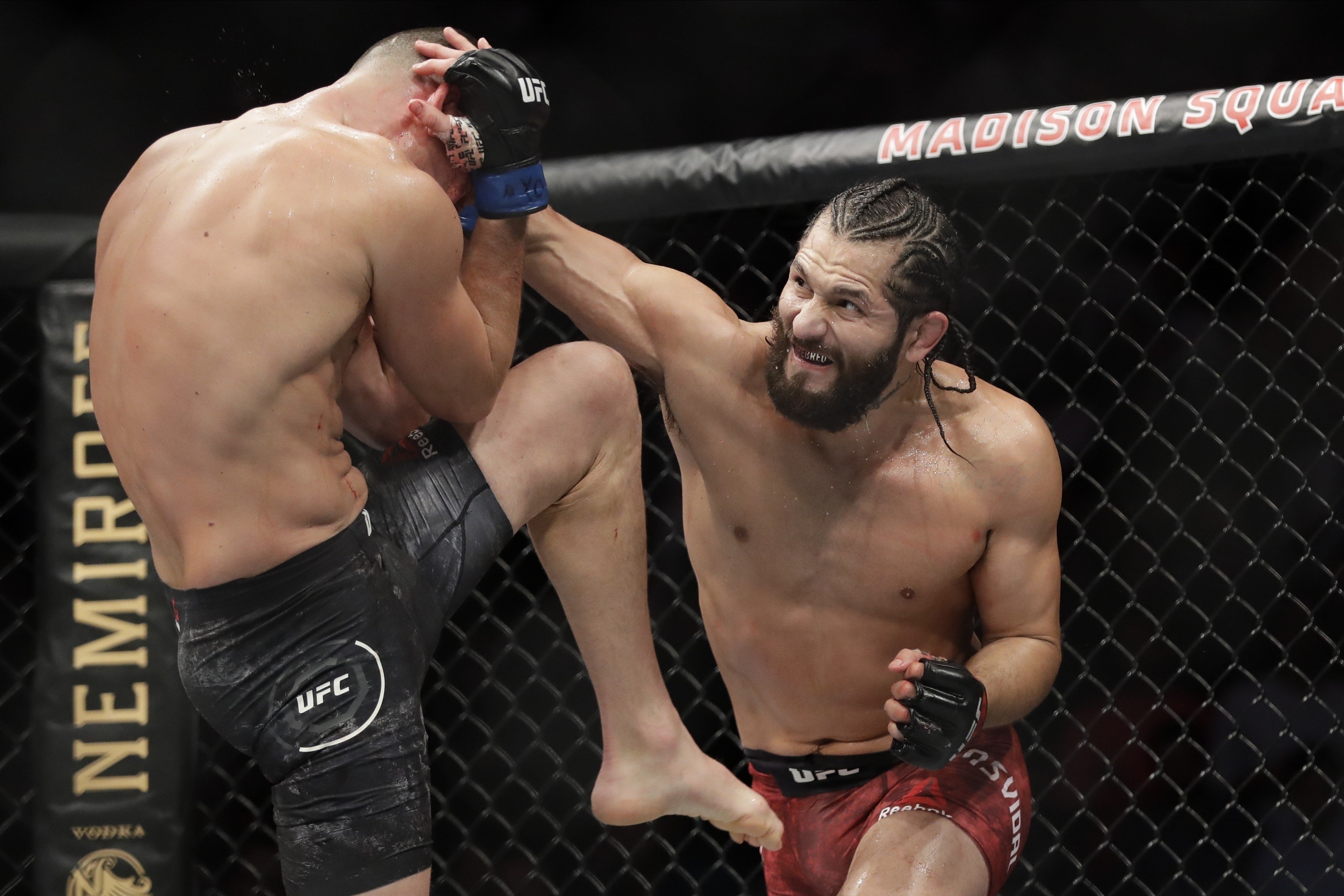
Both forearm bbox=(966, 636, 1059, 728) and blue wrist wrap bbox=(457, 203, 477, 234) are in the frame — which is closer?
blue wrist wrap bbox=(457, 203, 477, 234)

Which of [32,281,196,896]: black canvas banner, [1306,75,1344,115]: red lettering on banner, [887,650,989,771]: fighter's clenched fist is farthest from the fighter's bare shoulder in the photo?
[32,281,196,896]: black canvas banner

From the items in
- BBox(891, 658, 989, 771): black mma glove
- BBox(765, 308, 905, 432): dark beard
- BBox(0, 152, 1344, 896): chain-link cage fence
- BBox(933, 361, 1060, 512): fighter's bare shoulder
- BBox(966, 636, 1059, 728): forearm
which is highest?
BBox(765, 308, 905, 432): dark beard

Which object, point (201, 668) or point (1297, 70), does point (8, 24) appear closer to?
point (201, 668)

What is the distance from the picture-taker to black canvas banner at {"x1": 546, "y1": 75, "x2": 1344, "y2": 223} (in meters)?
1.86

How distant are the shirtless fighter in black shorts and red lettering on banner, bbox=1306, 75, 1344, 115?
117 centimetres

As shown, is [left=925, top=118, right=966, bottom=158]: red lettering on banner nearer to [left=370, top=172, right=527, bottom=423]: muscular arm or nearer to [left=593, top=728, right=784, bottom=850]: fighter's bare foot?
[left=370, top=172, right=527, bottom=423]: muscular arm

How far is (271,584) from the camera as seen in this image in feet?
3.96

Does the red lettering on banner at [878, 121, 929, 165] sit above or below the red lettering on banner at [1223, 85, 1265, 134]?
below

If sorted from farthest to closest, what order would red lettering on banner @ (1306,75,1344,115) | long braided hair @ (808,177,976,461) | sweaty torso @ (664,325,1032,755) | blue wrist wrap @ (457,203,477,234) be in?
red lettering on banner @ (1306,75,1344,115) < sweaty torso @ (664,325,1032,755) < long braided hair @ (808,177,976,461) < blue wrist wrap @ (457,203,477,234)

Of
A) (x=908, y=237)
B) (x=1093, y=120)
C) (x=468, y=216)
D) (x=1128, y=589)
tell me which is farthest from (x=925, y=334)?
(x=1128, y=589)

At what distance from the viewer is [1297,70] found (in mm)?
2621

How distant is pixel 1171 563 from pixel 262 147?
2055mm

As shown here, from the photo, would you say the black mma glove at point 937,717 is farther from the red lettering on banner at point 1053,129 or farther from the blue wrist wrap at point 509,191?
the red lettering on banner at point 1053,129

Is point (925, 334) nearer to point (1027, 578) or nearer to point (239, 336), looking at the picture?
point (1027, 578)
